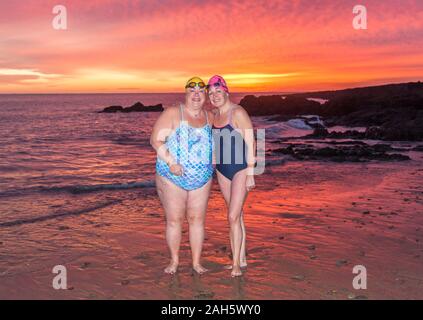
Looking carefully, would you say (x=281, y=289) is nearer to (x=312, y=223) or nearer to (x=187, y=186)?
(x=187, y=186)

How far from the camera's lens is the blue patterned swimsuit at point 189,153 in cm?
573

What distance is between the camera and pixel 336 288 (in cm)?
568

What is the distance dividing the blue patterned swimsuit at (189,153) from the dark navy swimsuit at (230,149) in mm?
122

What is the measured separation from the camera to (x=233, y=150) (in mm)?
5863

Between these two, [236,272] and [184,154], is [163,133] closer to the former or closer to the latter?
[184,154]

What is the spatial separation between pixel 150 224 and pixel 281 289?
3926 millimetres

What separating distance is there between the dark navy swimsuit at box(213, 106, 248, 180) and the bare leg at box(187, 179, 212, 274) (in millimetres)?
329

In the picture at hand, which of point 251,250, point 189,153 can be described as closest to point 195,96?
point 189,153

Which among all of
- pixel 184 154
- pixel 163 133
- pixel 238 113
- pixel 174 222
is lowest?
pixel 174 222

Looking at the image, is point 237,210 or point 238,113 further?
point 237,210

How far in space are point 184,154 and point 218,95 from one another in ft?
2.83

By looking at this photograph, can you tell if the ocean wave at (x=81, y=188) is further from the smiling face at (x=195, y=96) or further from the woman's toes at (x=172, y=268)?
the smiling face at (x=195, y=96)

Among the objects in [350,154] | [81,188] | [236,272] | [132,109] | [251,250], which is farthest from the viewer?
[132,109]
